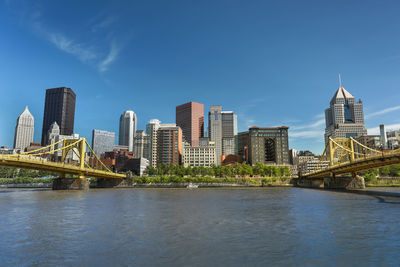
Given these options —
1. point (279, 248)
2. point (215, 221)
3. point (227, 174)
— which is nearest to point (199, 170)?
point (227, 174)

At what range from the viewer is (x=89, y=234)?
18.4 m

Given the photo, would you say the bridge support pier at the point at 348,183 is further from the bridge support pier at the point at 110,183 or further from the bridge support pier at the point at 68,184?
the bridge support pier at the point at 110,183

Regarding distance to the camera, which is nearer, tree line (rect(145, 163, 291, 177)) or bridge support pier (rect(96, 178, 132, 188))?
bridge support pier (rect(96, 178, 132, 188))

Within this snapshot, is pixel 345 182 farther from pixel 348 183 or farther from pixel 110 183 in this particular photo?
pixel 110 183

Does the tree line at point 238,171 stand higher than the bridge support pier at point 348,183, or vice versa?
the tree line at point 238,171

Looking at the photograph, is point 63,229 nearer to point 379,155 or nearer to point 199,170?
point 379,155

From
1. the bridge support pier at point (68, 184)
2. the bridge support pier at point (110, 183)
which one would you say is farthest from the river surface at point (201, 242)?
the bridge support pier at point (110, 183)

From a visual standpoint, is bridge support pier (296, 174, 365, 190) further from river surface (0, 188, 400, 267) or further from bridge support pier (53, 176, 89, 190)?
bridge support pier (53, 176, 89, 190)

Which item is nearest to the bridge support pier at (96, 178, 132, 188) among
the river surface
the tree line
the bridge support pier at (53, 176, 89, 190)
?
the bridge support pier at (53, 176, 89, 190)

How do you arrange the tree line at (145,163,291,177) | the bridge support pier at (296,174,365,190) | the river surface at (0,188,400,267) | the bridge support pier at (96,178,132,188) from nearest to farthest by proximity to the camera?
the river surface at (0,188,400,267) < the bridge support pier at (296,174,365,190) < the bridge support pier at (96,178,132,188) < the tree line at (145,163,291,177)

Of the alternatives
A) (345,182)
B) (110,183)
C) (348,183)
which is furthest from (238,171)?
(348,183)

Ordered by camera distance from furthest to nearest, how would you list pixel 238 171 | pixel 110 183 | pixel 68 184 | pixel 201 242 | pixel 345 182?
pixel 238 171 → pixel 110 183 → pixel 68 184 → pixel 345 182 → pixel 201 242

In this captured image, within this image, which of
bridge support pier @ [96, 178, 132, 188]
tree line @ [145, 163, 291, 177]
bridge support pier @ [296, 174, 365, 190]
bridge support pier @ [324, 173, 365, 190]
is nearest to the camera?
bridge support pier @ [324, 173, 365, 190]

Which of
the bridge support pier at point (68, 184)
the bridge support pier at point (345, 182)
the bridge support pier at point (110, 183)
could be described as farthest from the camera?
the bridge support pier at point (110, 183)
